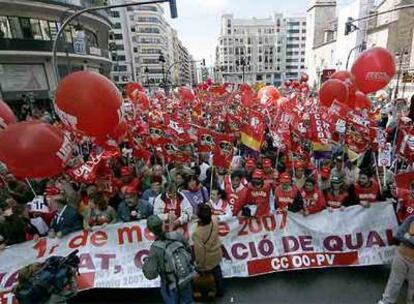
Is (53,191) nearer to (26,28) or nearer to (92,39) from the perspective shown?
(26,28)

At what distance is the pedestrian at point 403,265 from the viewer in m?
3.75

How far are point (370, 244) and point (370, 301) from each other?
0.88 meters

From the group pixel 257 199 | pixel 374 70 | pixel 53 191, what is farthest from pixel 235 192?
pixel 374 70

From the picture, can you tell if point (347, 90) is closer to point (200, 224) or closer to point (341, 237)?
point (341, 237)

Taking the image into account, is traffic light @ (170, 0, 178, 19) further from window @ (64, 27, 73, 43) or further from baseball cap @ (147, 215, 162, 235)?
window @ (64, 27, 73, 43)

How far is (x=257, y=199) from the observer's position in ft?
17.5

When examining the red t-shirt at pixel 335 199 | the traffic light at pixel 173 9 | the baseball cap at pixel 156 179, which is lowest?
the red t-shirt at pixel 335 199

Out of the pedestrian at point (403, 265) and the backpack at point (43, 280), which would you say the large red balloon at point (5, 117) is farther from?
the pedestrian at point (403, 265)

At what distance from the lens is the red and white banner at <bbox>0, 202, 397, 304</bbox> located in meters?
4.58

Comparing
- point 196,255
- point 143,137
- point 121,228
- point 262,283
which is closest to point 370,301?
point 262,283

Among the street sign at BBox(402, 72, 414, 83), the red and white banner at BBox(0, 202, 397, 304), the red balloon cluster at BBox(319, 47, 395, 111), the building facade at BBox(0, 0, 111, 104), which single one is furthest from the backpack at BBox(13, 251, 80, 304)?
the street sign at BBox(402, 72, 414, 83)

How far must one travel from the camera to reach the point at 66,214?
475 centimetres

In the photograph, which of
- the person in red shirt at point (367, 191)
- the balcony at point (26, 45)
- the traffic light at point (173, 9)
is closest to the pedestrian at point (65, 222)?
the person in red shirt at point (367, 191)

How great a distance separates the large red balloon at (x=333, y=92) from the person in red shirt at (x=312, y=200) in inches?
195
